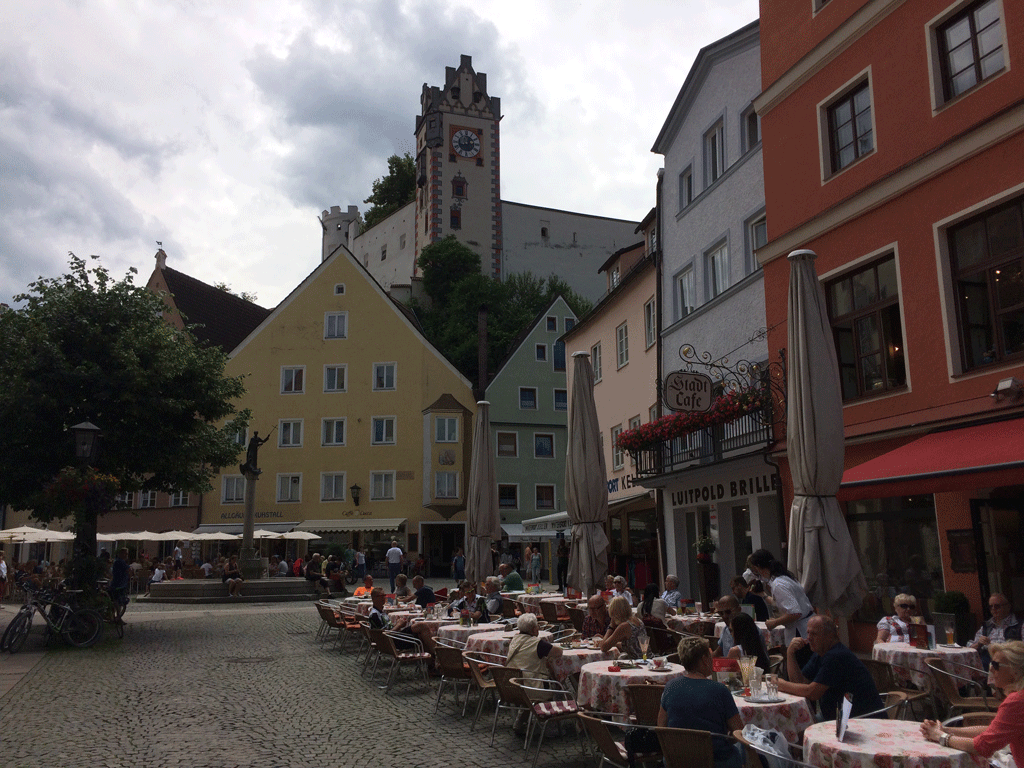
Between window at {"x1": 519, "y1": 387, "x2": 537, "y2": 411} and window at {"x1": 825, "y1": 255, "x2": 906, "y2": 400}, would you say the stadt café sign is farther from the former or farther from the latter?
window at {"x1": 519, "y1": 387, "x2": 537, "y2": 411}

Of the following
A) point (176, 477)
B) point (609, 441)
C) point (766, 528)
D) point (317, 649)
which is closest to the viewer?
point (317, 649)

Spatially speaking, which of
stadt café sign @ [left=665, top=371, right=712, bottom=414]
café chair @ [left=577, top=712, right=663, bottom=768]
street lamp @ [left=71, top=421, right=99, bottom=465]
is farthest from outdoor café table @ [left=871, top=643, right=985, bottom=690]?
street lamp @ [left=71, top=421, right=99, bottom=465]

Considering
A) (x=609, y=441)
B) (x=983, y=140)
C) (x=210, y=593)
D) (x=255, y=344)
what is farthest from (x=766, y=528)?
(x=255, y=344)

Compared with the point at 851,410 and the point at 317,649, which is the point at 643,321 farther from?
the point at 317,649

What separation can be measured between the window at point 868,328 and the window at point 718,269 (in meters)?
5.04

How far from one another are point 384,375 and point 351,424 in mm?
3041

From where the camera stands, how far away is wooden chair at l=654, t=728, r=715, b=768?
17.8 ft

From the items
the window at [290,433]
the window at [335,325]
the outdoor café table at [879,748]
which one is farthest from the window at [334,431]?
the outdoor café table at [879,748]

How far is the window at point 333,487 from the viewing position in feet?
144

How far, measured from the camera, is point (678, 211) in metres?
22.8

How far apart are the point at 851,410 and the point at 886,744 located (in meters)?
9.69

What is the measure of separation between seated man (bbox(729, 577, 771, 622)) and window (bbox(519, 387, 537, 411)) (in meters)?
36.1

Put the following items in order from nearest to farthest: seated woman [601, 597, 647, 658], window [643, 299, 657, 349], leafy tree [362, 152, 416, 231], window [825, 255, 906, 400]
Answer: seated woman [601, 597, 647, 658] → window [825, 255, 906, 400] → window [643, 299, 657, 349] → leafy tree [362, 152, 416, 231]

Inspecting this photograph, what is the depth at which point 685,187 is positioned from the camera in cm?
2294
